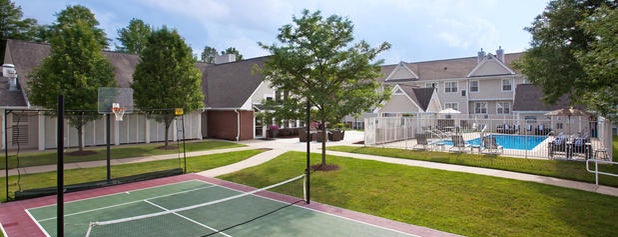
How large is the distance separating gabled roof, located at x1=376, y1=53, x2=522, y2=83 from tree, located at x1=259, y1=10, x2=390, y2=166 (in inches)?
1278

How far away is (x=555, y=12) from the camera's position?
14914 mm

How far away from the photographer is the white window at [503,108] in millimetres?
39562

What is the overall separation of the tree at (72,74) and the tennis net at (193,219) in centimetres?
1151

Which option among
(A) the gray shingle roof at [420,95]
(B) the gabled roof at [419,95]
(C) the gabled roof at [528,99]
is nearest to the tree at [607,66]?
(B) the gabled roof at [419,95]

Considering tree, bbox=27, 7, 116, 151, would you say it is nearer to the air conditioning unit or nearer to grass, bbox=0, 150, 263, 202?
the air conditioning unit

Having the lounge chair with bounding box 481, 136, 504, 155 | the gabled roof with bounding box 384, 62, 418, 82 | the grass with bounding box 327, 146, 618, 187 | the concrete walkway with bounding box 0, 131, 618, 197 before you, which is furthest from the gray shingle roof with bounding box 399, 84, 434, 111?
the concrete walkway with bounding box 0, 131, 618, 197

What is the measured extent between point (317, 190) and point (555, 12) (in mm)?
12703

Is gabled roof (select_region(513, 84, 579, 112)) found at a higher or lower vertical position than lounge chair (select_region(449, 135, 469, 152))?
higher

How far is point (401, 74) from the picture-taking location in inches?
1906

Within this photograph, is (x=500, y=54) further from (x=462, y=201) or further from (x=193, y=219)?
(x=193, y=219)

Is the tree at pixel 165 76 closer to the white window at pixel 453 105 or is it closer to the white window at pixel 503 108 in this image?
the white window at pixel 453 105

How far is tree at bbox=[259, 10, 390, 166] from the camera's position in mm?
14242

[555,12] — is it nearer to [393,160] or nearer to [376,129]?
[393,160]

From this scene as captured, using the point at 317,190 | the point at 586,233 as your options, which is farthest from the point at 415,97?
the point at 586,233
